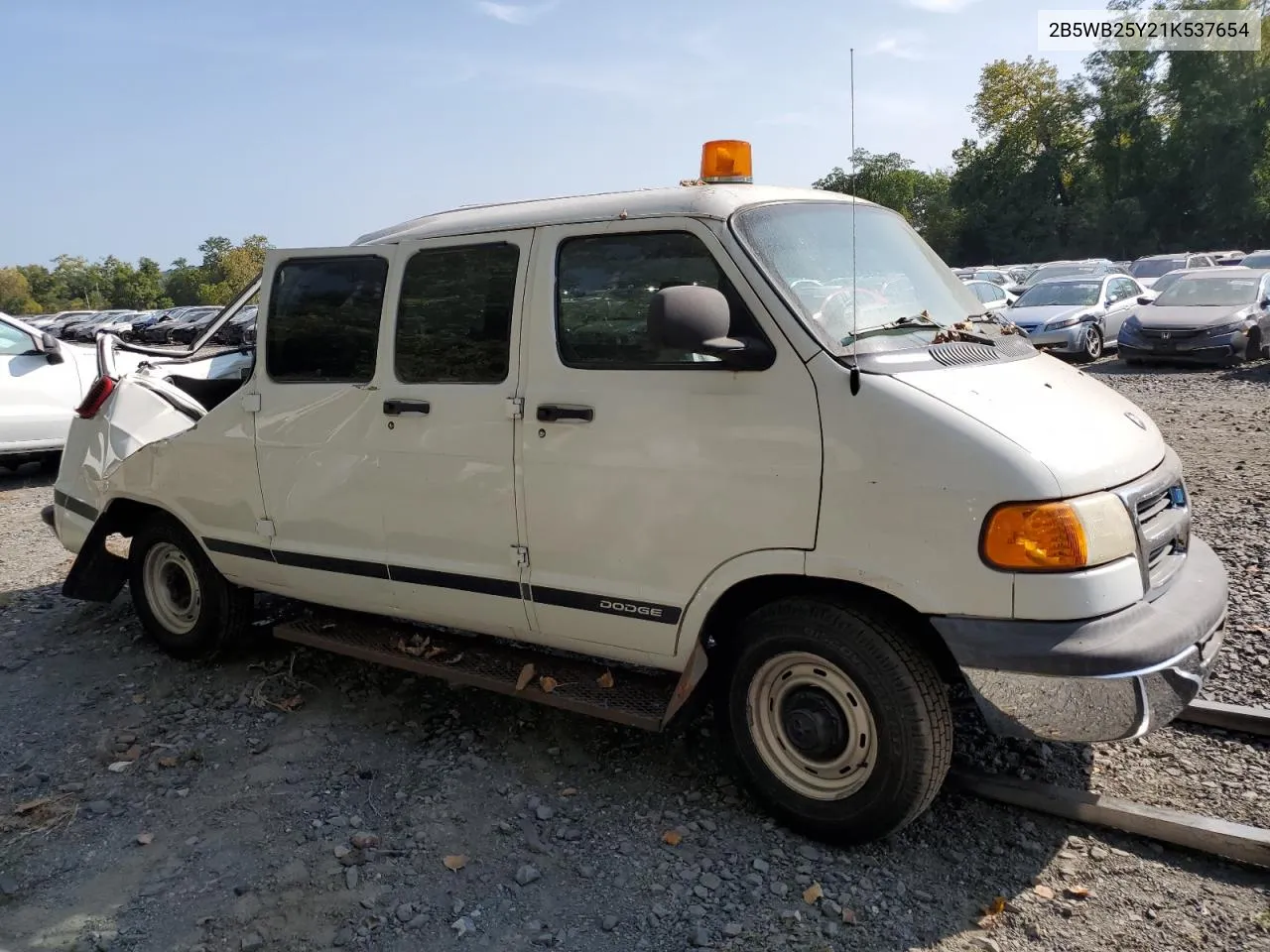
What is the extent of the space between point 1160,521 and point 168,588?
4957 mm

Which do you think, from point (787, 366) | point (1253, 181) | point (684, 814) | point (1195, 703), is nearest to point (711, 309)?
point (787, 366)

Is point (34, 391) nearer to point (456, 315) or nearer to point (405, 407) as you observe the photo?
point (405, 407)

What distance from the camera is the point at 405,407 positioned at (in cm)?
422

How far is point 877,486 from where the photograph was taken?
10.3 feet

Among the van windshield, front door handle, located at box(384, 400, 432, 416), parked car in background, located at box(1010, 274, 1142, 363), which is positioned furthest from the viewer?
parked car in background, located at box(1010, 274, 1142, 363)

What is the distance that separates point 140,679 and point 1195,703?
16.8 feet

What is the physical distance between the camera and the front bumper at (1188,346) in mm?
15156

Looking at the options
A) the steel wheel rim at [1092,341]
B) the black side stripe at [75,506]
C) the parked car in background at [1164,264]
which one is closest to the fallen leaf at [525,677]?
the black side stripe at [75,506]

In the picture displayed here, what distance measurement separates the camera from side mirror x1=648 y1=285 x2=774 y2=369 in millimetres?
3268

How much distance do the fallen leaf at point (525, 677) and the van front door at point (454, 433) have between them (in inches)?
6.9

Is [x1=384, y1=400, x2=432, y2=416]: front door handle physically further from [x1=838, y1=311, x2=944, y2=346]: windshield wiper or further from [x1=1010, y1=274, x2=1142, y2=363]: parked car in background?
[x1=1010, y1=274, x2=1142, y2=363]: parked car in background

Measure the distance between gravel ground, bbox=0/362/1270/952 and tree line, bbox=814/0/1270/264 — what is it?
135 feet

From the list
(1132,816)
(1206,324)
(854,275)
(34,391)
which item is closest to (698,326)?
(854,275)

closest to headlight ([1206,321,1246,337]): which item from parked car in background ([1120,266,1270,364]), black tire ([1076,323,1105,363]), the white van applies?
parked car in background ([1120,266,1270,364])
